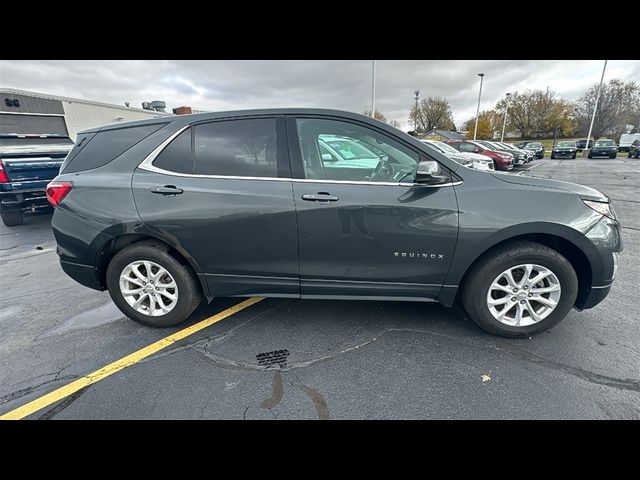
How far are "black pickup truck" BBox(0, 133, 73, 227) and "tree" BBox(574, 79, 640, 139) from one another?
61.4 m

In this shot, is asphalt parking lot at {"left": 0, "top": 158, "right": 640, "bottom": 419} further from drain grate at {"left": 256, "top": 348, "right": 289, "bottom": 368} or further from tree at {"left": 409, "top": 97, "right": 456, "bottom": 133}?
tree at {"left": 409, "top": 97, "right": 456, "bottom": 133}

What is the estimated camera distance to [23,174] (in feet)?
20.4

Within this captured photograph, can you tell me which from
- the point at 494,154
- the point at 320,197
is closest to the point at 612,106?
the point at 494,154

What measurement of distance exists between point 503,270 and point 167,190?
9.37ft

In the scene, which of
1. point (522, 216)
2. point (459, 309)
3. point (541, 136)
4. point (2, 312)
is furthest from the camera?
point (541, 136)

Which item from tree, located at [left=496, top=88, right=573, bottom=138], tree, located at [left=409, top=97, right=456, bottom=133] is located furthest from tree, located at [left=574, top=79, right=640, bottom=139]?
tree, located at [left=409, top=97, right=456, bottom=133]

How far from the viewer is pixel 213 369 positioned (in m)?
2.40

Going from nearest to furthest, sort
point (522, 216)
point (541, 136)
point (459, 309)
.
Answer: point (522, 216) < point (459, 309) < point (541, 136)

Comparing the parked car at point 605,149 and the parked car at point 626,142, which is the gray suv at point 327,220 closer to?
the parked car at point 605,149

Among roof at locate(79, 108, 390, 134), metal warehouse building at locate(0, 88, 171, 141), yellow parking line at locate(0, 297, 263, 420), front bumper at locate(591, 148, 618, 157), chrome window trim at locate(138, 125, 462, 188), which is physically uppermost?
metal warehouse building at locate(0, 88, 171, 141)

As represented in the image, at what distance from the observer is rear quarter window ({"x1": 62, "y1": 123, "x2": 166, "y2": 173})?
2783 mm

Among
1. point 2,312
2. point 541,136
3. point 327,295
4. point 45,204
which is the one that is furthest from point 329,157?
point 541,136
